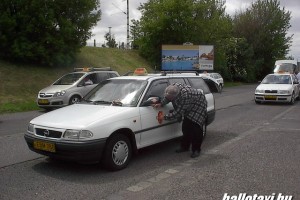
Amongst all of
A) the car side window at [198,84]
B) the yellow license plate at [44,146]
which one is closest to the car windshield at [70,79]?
the car side window at [198,84]

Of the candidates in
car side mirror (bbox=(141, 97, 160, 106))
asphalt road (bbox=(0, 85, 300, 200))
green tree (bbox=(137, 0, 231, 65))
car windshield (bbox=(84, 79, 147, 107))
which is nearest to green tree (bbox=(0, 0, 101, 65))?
asphalt road (bbox=(0, 85, 300, 200))

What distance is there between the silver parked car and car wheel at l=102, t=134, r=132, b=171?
8404 millimetres

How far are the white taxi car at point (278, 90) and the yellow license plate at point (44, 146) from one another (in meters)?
12.9

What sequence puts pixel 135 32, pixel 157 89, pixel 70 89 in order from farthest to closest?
1. pixel 135 32
2. pixel 70 89
3. pixel 157 89

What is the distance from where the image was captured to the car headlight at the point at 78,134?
18.4 ft

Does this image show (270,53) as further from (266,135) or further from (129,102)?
(129,102)

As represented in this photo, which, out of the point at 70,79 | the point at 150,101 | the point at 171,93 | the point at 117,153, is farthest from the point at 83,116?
the point at 70,79

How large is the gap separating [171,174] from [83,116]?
1.67 meters

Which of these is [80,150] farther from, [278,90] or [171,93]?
[278,90]

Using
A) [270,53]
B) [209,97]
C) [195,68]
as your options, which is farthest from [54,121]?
[270,53]

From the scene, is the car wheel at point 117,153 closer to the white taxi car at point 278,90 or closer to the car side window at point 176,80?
the car side window at point 176,80

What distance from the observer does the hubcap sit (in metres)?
6.03

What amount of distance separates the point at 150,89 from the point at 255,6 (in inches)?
1908

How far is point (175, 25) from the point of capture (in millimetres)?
36219
